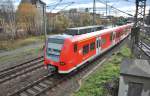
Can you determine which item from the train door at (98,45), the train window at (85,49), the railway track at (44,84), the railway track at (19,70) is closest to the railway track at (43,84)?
the railway track at (44,84)

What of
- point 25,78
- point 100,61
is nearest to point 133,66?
point 25,78

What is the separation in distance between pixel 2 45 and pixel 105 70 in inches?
639

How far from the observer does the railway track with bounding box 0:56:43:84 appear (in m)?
14.1

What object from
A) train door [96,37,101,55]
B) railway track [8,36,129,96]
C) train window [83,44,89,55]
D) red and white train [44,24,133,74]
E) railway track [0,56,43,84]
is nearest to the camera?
railway track [8,36,129,96]

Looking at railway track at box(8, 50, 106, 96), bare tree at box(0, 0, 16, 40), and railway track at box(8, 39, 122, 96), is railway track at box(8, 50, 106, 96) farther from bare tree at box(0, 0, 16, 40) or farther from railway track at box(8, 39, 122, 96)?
bare tree at box(0, 0, 16, 40)

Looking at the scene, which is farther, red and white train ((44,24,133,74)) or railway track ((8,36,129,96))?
red and white train ((44,24,133,74))

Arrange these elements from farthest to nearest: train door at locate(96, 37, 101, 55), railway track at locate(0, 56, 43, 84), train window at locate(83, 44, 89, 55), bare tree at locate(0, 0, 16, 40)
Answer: bare tree at locate(0, 0, 16, 40) < train door at locate(96, 37, 101, 55) < train window at locate(83, 44, 89, 55) < railway track at locate(0, 56, 43, 84)

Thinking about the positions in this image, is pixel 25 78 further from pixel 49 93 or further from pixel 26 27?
pixel 26 27

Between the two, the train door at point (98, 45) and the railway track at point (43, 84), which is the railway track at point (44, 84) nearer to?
the railway track at point (43, 84)

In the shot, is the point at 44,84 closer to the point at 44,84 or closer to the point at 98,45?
the point at 44,84

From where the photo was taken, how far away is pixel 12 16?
140 feet

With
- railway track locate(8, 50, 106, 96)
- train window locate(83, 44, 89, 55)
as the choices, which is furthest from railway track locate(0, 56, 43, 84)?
train window locate(83, 44, 89, 55)

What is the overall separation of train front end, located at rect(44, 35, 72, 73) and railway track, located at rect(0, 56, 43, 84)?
239 cm

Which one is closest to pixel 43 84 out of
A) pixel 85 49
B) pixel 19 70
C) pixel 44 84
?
pixel 44 84
